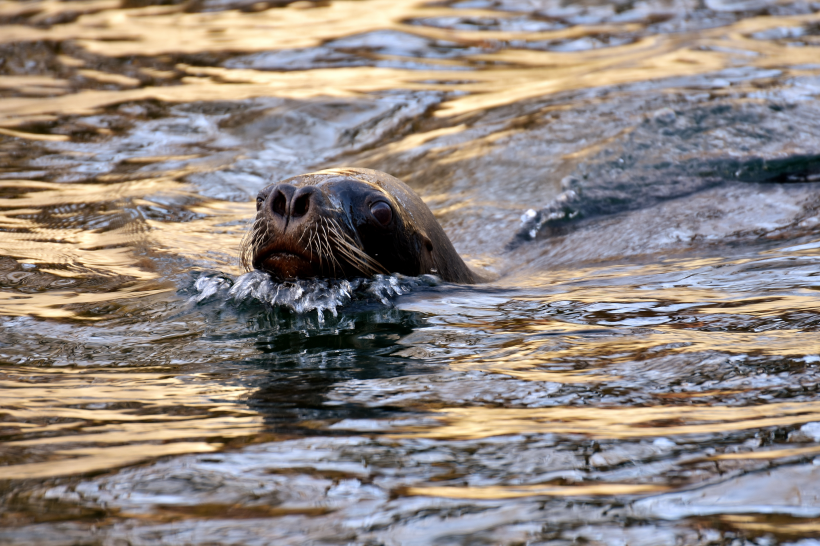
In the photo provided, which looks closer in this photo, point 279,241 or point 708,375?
point 708,375

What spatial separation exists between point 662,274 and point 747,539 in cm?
326

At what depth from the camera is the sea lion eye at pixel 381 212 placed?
171 inches

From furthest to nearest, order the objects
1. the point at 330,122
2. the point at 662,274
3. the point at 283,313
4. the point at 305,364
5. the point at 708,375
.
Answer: the point at 330,122 < the point at 662,274 < the point at 283,313 < the point at 305,364 < the point at 708,375

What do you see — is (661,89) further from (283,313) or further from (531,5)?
(283,313)

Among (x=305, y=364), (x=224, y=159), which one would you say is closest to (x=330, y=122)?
(x=224, y=159)

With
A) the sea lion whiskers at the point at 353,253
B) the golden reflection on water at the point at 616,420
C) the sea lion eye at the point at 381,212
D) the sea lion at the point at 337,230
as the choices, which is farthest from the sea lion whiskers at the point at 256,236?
the golden reflection on water at the point at 616,420

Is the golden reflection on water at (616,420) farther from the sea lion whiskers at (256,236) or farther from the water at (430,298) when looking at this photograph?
the sea lion whiskers at (256,236)

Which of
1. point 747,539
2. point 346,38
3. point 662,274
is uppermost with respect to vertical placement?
point 346,38

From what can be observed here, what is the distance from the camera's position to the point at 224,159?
28.2ft

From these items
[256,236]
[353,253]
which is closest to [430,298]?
[353,253]

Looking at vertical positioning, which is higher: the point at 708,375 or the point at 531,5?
the point at 531,5

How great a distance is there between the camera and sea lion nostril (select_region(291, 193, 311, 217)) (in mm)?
4109

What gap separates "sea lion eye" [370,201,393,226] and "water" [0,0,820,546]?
0.96 feet

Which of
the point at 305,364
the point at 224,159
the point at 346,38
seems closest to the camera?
the point at 305,364
